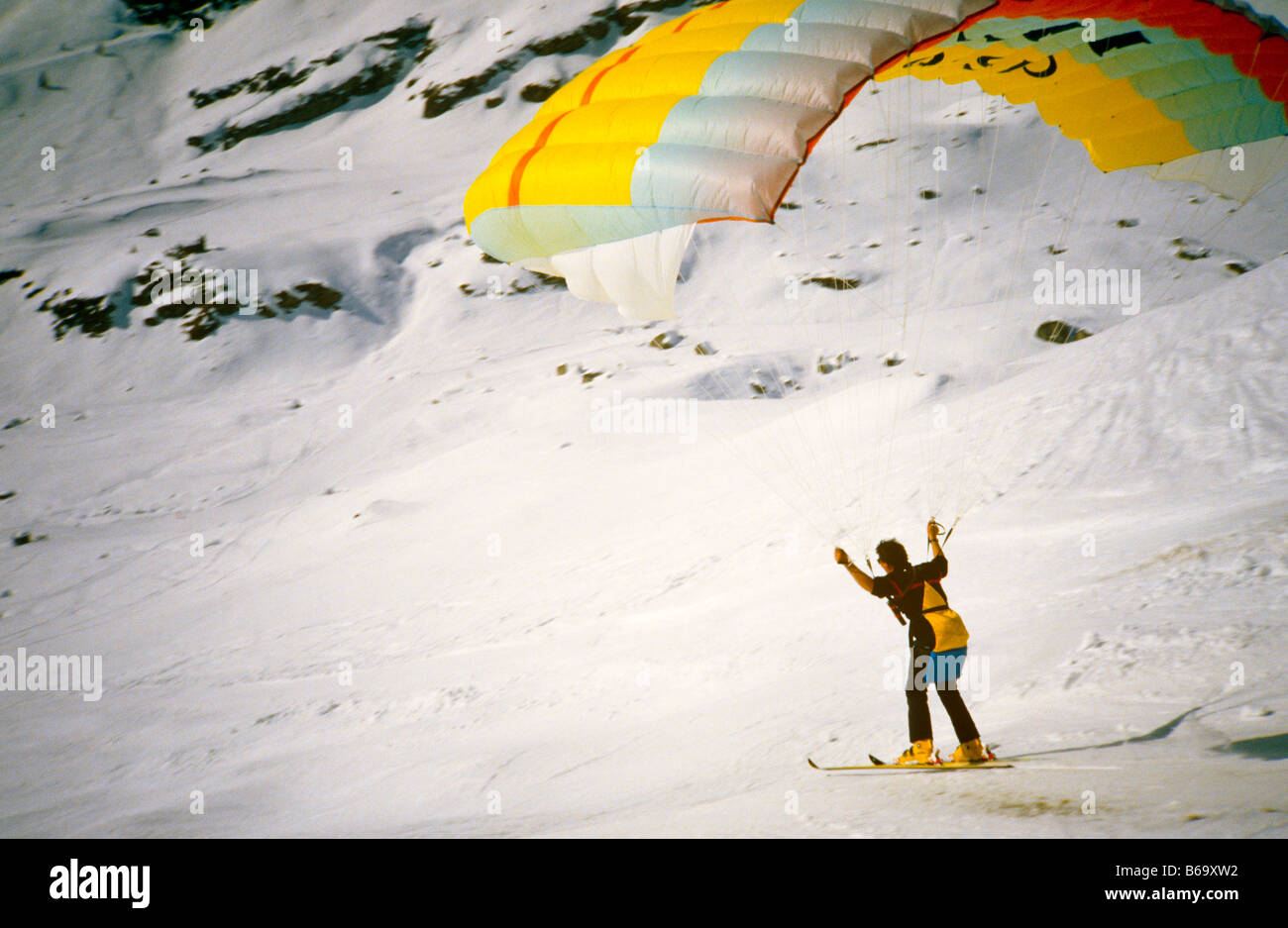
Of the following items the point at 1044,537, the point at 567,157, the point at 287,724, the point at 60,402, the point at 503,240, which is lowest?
the point at 60,402

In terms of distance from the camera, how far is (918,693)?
600cm

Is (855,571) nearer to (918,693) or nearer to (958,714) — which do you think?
(918,693)

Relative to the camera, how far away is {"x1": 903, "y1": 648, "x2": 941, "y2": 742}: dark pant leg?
5.99 metres

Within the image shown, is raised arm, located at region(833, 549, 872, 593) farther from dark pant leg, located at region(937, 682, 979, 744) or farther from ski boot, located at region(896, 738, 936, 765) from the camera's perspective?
ski boot, located at region(896, 738, 936, 765)

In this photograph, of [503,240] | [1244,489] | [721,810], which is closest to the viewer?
[721,810]

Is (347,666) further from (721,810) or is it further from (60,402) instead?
(60,402)

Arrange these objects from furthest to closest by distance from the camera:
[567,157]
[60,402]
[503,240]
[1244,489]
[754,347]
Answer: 1. [60,402]
2. [754,347]
3. [1244,489]
4. [503,240]
5. [567,157]

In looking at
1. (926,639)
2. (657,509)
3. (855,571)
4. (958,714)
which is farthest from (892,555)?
(657,509)

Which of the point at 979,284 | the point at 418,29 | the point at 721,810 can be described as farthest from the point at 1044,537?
the point at 418,29

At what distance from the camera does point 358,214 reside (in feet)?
144

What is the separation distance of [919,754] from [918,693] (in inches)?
16.3

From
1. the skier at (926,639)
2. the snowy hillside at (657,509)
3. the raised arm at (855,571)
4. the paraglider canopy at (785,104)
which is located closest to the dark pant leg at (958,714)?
the skier at (926,639)

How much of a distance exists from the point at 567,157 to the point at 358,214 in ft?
134

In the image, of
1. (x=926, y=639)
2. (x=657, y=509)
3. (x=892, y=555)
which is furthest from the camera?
(x=657, y=509)
